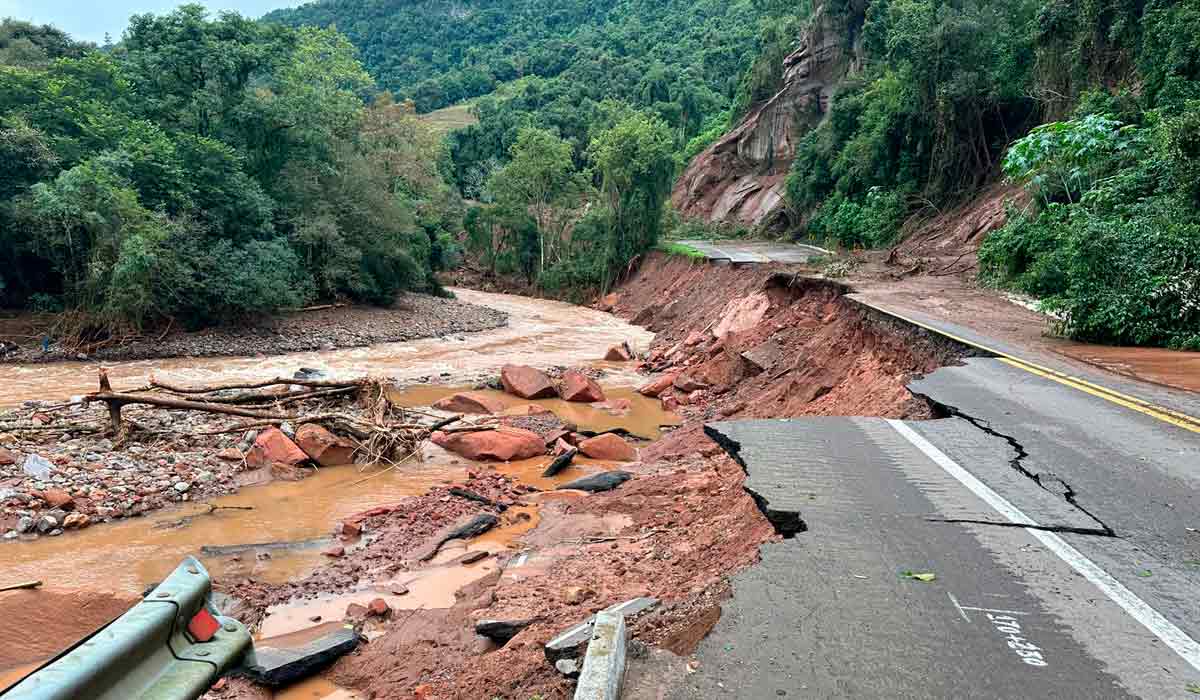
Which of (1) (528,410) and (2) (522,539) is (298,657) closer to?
(2) (522,539)

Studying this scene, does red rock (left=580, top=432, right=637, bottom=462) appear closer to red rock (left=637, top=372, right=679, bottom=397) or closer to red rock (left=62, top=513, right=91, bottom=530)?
red rock (left=637, top=372, right=679, bottom=397)

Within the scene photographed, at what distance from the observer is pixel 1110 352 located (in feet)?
38.6

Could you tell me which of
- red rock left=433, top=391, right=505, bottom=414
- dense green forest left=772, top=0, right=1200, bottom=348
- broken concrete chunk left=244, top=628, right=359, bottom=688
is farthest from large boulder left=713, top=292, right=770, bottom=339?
broken concrete chunk left=244, top=628, right=359, bottom=688

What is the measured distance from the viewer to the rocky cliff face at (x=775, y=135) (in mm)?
45875

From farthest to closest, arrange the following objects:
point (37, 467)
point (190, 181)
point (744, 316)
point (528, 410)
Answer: point (190, 181) < point (744, 316) < point (528, 410) < point (37, 467)

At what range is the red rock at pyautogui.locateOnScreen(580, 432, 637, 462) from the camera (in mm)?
12633

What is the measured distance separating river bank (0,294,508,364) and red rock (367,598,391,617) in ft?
67.0

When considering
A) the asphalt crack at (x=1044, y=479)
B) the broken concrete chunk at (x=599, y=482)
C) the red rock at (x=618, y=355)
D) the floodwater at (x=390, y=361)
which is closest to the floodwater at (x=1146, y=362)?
the asphalt crack at (x=1044, y=479)

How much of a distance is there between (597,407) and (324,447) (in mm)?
6601

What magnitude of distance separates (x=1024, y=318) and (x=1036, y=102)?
17.3 meters

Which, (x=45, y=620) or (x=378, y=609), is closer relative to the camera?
(x=378, y=609)

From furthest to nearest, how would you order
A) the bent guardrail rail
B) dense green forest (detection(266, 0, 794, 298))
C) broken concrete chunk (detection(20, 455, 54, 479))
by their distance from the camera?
dense green forest (detection(266, 0, 794, 298)) < broken concrete chunk (detection(20, 455, 54, 479)) < the bent guardrail rail

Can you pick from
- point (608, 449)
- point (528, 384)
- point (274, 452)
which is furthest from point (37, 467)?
point (528, 384)

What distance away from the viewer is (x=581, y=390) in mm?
17656
